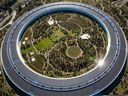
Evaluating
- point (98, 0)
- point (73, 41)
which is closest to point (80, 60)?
point (73, 41)

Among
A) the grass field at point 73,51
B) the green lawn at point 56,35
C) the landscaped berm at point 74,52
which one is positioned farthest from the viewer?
the green lawn at point 56,35

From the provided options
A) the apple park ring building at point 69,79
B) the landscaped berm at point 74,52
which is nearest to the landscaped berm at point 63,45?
the landscaped berm at point 74,52

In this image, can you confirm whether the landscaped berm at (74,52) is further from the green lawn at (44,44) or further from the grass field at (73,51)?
the green lawn at (44,44)

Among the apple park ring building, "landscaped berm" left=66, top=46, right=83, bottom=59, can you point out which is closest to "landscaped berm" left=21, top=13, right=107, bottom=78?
"landscaped berm" left=66, top=46, right=83, bottom=59

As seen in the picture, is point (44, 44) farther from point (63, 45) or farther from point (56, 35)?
point (63, 45)

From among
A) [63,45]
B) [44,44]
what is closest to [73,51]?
[63,45]

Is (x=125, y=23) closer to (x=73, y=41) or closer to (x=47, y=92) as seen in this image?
(x=73, y=41)

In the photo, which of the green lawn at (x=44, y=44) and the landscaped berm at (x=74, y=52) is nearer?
the landscaped berm at (x=74, y=52)

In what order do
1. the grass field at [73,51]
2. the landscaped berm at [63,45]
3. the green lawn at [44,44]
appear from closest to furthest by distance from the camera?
the landscaped berm at [63,45]
the grass field at [73,51]
the green lawn at [44,44]

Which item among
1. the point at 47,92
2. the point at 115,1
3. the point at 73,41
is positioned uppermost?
the point at 115,1
